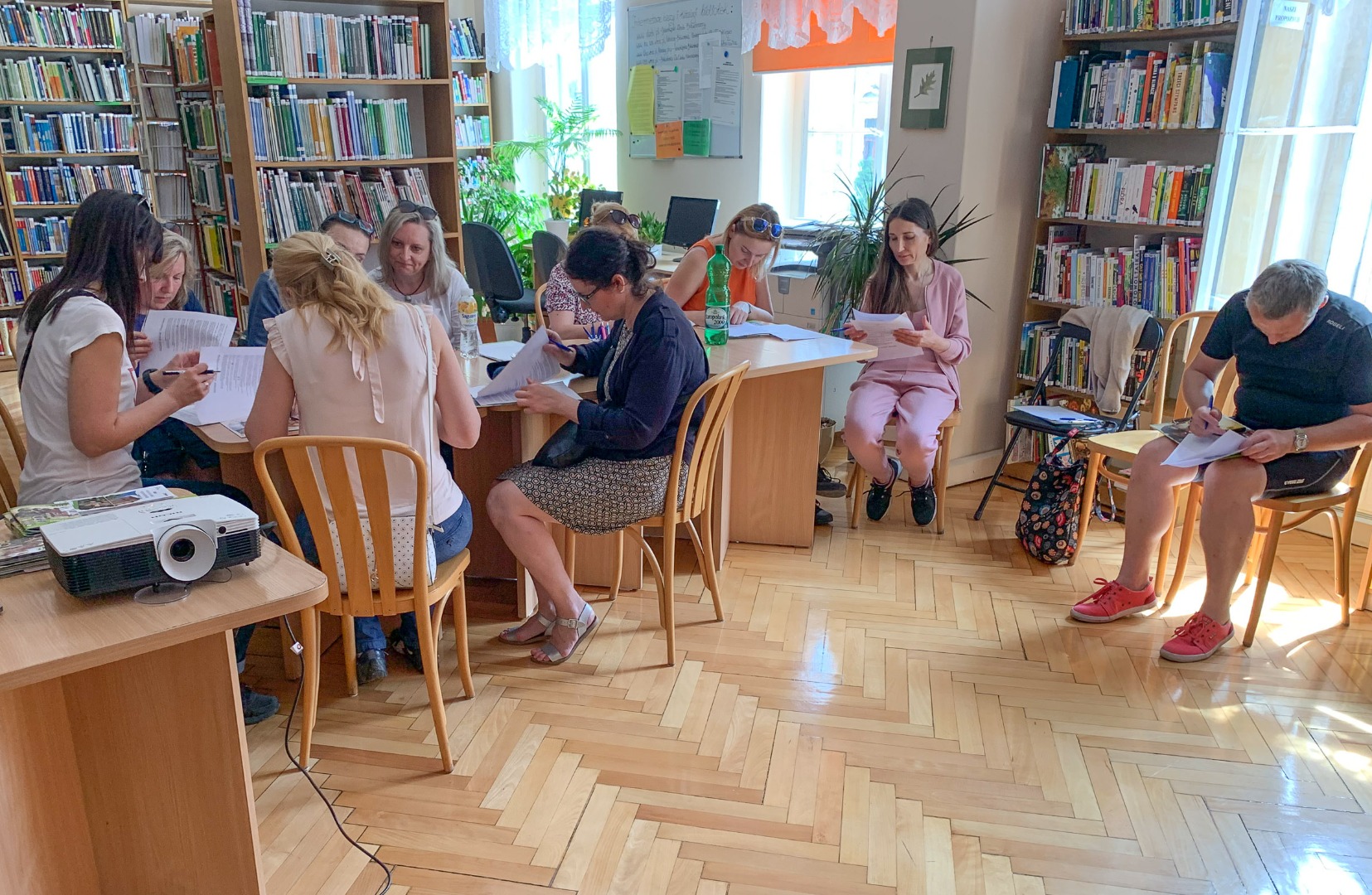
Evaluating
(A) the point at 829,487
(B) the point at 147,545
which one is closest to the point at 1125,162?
(A) the point at 829,487

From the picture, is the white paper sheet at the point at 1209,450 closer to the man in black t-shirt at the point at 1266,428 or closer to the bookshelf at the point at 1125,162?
the man in black t-shirt at the point at 1266,428

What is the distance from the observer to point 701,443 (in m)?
2.40

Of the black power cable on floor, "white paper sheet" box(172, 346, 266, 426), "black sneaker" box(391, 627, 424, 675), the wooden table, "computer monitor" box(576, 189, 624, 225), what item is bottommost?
the black power cable on floor

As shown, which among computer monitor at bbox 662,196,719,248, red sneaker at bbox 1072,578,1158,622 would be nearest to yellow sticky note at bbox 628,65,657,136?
computer monitor at bbox 662,196,719,248

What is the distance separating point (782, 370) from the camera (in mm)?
2820

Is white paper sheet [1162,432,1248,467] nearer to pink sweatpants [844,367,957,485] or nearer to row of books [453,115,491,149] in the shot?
pink sweatpants [844,367,957,485]

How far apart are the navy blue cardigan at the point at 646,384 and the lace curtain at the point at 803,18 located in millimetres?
2766

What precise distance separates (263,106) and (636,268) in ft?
7.86

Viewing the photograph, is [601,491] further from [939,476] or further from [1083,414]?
[1083,414]

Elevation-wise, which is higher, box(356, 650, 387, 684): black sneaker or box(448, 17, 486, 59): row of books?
box(448, 17, 486, 59): row of books

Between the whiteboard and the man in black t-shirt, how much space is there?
11.1 feet

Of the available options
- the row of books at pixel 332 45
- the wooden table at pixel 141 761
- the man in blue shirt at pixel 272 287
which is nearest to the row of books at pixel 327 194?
the row of books at pixel 332 45

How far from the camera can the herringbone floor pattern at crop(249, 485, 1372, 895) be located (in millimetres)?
1814

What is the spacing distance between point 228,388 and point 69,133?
4.82 metres
